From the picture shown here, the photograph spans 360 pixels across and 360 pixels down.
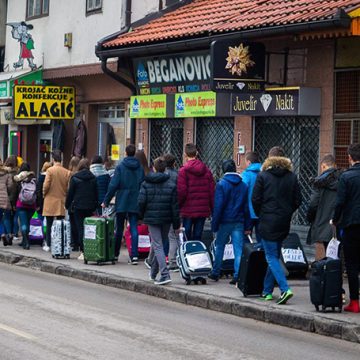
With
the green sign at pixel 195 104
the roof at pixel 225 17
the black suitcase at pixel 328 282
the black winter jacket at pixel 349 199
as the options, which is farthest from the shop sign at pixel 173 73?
the black suitcase at pixel 328 282

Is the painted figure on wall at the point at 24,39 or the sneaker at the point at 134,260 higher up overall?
the painted figure on wall at the point at 24,39

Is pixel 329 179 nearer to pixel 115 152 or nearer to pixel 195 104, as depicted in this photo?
pixel 195 104

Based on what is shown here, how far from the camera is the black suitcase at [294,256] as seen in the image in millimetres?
15609

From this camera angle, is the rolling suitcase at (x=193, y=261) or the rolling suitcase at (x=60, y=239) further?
the rolling suitcase at (x=60, y=239)

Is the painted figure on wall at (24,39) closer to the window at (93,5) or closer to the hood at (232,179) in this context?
the window at (93,5)

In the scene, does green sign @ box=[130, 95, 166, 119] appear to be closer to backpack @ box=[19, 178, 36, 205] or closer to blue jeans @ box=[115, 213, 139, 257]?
backpack @ box=[19, 178, 36, 205]

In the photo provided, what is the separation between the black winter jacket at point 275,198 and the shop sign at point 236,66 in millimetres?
4036

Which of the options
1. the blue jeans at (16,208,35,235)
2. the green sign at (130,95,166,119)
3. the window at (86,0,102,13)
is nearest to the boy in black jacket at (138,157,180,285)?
the blue jeans at (16,208,35,235)

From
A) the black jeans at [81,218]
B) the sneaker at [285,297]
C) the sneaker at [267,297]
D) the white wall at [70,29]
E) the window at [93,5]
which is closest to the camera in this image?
the sneaker at [285,297]

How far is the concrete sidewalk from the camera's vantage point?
11.8 meters

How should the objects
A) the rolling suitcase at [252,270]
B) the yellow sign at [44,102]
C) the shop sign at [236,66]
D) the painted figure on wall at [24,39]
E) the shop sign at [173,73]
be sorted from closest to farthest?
the rolling suitcase at [252,270], the shop sign at [236,66], the shop sign at [173,73], the yellow sign at [44,102], the painted figure on wall at [24,39]

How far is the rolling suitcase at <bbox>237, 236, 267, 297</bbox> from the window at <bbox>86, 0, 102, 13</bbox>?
11228 millimetres

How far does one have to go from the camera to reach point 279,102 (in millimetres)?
Answer: 17234

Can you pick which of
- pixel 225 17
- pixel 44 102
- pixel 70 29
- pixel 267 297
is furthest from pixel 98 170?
pixel 267 297
